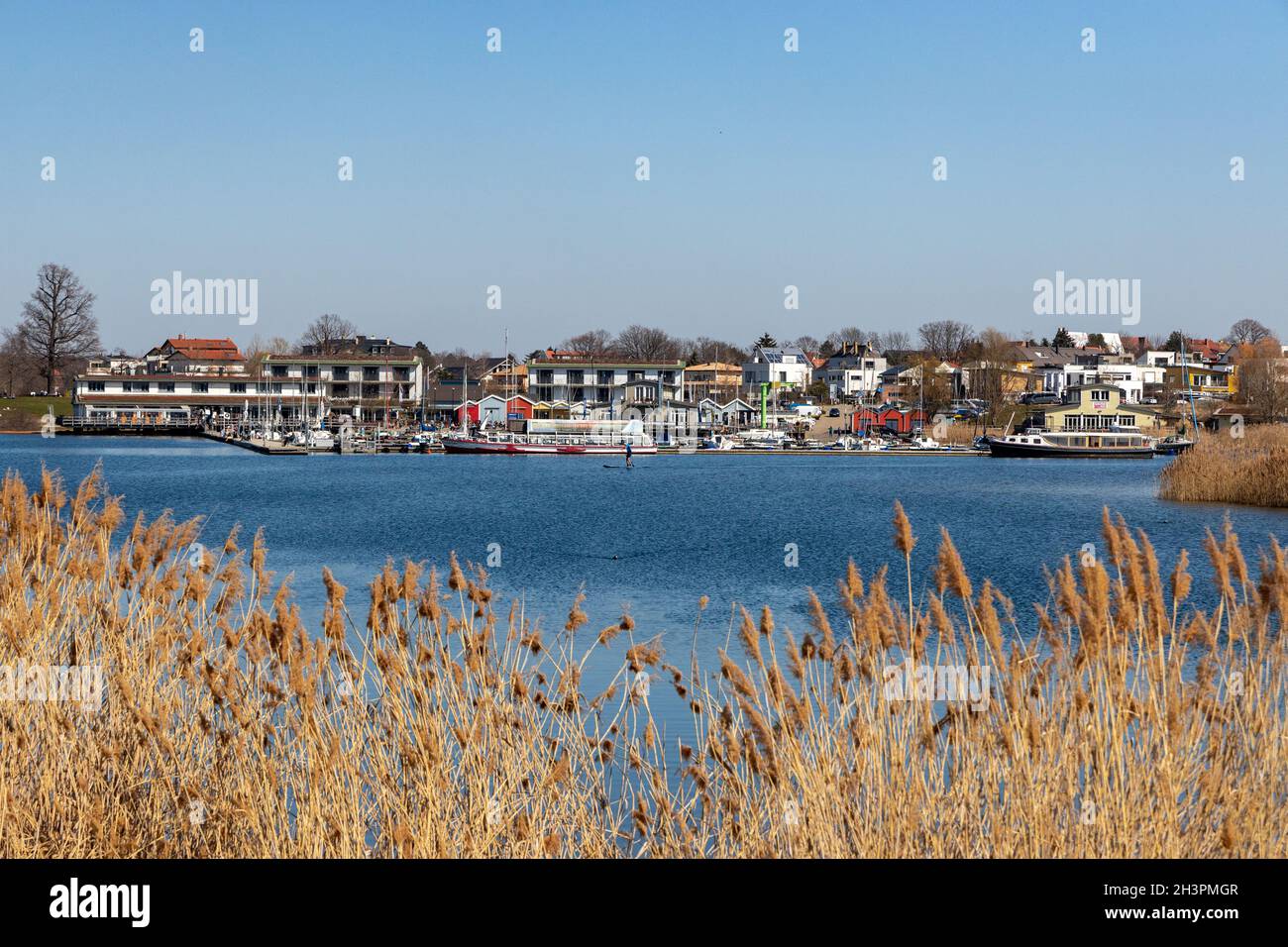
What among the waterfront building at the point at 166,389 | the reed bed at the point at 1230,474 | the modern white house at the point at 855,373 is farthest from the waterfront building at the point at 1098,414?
the waterfront building at the point at 166,389

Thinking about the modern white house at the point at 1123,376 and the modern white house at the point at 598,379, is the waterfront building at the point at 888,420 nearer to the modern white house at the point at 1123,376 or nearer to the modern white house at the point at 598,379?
the modern white house at the point at 598,379

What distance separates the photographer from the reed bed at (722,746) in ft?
20.0

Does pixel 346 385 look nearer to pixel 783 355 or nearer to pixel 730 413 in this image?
pixel 730 413

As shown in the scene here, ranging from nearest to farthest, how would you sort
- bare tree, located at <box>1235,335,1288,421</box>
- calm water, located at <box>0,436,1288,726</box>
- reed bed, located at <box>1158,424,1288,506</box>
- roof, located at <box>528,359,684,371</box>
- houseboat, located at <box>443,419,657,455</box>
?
1. calm water, located at <box>0,436,1288,726</box>
2. reed bed, located at <box>1158,424,1288,506</box>
3. houseboat, located at <box>443,419,657,455</box>
4. bare tree, located at <box>1235,335,1288,421</box>
5. roof, located at <box>528,359,684,371</box>

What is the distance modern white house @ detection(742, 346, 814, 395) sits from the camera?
162250 millimetres

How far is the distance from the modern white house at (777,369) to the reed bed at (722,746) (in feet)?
497

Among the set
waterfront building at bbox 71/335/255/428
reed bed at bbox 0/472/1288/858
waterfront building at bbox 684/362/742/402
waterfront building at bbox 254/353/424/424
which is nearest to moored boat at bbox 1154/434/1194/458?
waterfront building at bbox 684/362/742/402

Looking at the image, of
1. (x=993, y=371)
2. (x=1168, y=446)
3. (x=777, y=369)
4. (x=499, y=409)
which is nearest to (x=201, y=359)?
(x=499, y=409)

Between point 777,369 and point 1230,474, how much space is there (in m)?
118

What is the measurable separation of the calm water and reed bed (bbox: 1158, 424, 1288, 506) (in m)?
1.01

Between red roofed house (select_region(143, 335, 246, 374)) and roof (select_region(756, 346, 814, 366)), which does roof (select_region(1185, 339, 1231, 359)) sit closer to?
roof (select_region(756, 346, 814, 366))

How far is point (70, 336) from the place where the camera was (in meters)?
125
